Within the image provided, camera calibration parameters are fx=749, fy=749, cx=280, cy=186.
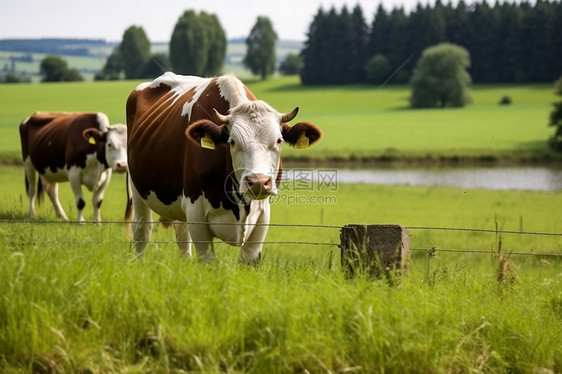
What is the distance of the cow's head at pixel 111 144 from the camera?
1602 centimetres

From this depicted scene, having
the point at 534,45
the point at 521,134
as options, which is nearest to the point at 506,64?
the point at 534,45

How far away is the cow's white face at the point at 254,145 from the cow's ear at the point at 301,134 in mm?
284

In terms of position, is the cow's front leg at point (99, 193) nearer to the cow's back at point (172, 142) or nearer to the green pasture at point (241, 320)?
the cow's back at point (172, 142)

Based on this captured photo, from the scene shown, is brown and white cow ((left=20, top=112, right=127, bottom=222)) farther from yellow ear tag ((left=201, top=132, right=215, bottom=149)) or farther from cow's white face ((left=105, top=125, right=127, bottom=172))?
yellow ear tag ((left=201, top=132, right=215, bottom=149))

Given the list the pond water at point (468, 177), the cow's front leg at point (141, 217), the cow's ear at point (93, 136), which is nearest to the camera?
the cow's front leg at point (141, 217)

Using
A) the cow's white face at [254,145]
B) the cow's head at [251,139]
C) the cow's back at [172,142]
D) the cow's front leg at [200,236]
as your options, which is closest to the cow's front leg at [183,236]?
the cow's back at [172,142]

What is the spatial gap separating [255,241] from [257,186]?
46.5 inches

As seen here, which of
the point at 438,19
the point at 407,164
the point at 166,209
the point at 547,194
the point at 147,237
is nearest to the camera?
the point at 166,209

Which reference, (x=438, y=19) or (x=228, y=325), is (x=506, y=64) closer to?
(x=438, y=19)

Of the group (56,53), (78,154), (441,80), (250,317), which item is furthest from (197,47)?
(250,317)

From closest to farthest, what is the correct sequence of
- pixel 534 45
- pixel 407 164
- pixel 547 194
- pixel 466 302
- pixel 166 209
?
1. pixel 466 302
2. pixel 166 209
3. pixel 547 194
4. pixel 407 164
5. pixel 534 45

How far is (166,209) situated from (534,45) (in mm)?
96488

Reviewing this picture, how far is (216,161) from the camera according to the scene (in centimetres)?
768

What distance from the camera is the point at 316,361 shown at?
5.17 m
